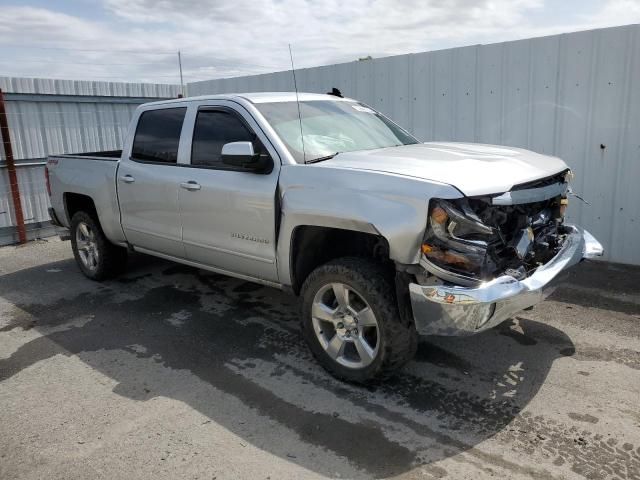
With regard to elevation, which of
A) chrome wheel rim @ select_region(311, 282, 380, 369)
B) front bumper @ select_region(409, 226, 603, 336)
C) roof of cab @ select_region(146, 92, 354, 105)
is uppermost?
roof of cab @ select_region(146, 92, 354, 105)

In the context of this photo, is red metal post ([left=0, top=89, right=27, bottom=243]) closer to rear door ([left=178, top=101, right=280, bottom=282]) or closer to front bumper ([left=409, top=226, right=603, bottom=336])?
rear door ([left=178, top=101, right=280, bottom=282])

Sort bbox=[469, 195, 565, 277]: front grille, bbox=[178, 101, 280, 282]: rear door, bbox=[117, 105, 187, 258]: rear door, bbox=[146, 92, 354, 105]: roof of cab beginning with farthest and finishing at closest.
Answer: bbox=[117, 105, 187, 258]: rear door < bbox=[146, 92, 354, 105]: roof of cab < bbox=[178, 101, 280, 282]: rear door < bbox=[469, 195, 565, 277]: front grille

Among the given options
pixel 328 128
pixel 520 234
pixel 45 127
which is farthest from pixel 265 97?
pixel 45 127

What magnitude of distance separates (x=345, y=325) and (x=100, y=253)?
3.65 meters

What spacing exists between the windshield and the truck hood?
0.19 meters

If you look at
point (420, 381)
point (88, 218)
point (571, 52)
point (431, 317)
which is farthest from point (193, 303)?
A: point (571, 52)

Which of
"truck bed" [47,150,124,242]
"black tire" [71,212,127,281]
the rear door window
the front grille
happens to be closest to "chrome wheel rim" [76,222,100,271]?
"black tire" [71,212,127,281]

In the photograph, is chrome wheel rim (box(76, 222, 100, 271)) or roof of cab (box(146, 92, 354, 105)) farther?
chrome wheel rim (box(76, 222, 100, 271))

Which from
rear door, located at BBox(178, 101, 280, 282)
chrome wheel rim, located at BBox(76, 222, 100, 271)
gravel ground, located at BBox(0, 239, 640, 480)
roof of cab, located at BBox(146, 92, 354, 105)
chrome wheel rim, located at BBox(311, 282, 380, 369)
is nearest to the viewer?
gravel ground, located at BBox(0, 239, 640, 480)

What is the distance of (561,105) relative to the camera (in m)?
6.37

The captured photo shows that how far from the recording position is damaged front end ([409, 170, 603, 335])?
3059 millimetres

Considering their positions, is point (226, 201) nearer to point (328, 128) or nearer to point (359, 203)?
point (328, 128)

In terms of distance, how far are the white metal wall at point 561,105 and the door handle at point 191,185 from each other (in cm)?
400

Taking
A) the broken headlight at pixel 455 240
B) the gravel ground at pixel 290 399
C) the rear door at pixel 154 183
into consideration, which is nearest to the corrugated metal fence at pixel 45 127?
the gravel ground at pixel 290 399
